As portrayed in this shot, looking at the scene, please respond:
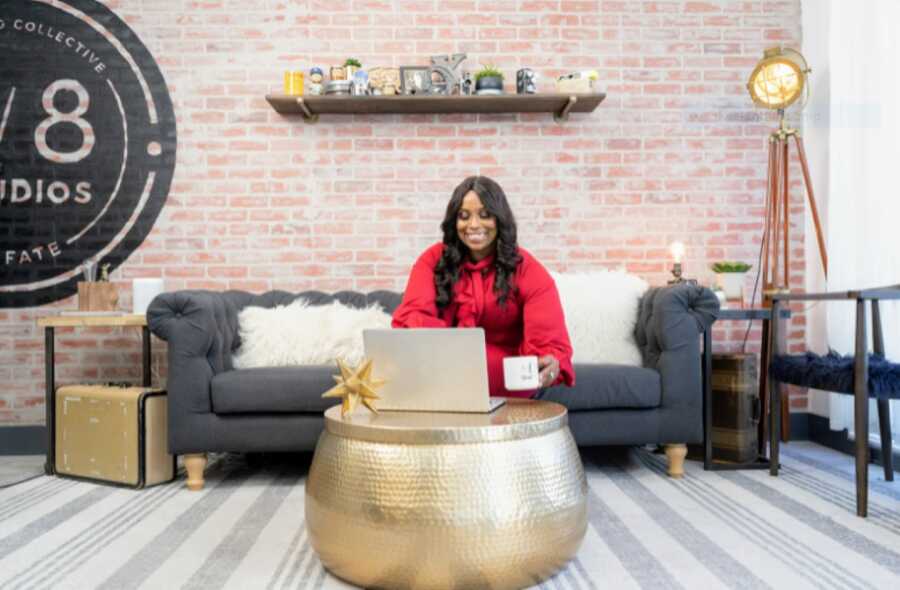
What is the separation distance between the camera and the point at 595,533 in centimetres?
211

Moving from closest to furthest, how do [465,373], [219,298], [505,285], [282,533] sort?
[465,373]
[282,533]
[505,285]
[219,298]

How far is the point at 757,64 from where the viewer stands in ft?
11.4

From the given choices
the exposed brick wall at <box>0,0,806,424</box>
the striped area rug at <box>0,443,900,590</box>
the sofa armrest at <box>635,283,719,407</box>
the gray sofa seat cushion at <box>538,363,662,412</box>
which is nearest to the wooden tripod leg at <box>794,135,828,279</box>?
the exposed brick wall at <box>0,0,806,424</box>

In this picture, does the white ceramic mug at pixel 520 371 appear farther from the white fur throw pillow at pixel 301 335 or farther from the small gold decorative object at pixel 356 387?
the white fur throw pillow at pixel 301 335

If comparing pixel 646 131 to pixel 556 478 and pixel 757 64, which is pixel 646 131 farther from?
pixel 556 478

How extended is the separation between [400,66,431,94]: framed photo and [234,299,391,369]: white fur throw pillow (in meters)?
1.15

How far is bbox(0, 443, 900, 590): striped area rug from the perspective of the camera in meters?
1.76

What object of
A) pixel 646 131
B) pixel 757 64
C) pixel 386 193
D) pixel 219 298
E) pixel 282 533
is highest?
pixel 757 64

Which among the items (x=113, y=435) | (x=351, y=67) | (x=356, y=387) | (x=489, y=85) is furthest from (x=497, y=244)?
(x=113, y=435)

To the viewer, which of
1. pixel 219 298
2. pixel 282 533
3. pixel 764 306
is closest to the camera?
pixel 282 533

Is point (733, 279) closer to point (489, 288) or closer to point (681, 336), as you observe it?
point (681, 336)

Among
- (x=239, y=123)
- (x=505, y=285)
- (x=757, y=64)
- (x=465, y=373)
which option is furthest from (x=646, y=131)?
(x=465, y=373)

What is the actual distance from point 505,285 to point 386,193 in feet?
4.81

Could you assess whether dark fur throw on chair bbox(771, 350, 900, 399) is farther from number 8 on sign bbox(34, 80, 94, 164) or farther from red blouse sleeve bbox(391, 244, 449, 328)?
number 8 on sign bbox(34, 80, 94, 164)
